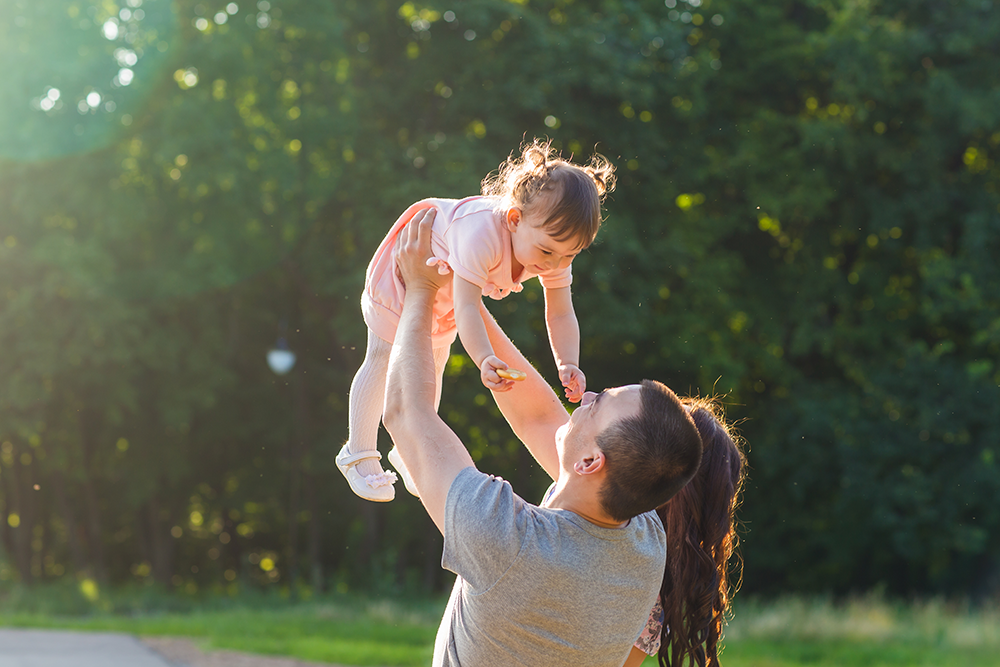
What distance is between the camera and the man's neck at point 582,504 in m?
1.91

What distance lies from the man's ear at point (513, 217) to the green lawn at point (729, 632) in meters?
7.33

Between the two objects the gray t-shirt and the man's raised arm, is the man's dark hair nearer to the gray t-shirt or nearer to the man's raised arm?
the gray t-shirt

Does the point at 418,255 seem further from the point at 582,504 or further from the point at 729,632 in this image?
the point at 729,632

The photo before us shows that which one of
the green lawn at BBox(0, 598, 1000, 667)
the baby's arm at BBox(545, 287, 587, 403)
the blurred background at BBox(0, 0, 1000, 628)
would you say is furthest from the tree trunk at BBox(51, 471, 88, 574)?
the baby's arm at BBox(545, 287, 587, 403)

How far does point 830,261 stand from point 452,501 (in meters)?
15.3

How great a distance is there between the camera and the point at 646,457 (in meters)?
1.86

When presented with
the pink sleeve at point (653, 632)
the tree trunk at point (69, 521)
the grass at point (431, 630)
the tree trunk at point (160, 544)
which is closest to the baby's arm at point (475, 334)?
the pink sleeve at point (653, 632)

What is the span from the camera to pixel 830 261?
632 inches

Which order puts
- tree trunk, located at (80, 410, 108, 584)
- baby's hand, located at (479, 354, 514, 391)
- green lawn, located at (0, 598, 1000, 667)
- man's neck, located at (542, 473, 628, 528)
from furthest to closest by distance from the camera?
1. tree trunk, located at (80, 410, 108, 584)
2. green lawn, located at (0, 598, 1000, 667)
3. baby's hand, located at (479, 354, 514, 391)
4. man's neck, located at (542, 473, 628, 528)

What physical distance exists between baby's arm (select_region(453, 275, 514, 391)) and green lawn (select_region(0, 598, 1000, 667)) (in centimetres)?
731

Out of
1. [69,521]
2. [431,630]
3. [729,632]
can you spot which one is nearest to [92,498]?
[69,521]

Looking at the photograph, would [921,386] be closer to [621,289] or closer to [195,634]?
[621,289]

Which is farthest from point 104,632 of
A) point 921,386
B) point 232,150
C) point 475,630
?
point 921,386

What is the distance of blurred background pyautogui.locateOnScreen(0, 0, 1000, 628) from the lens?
1344 centimetres
